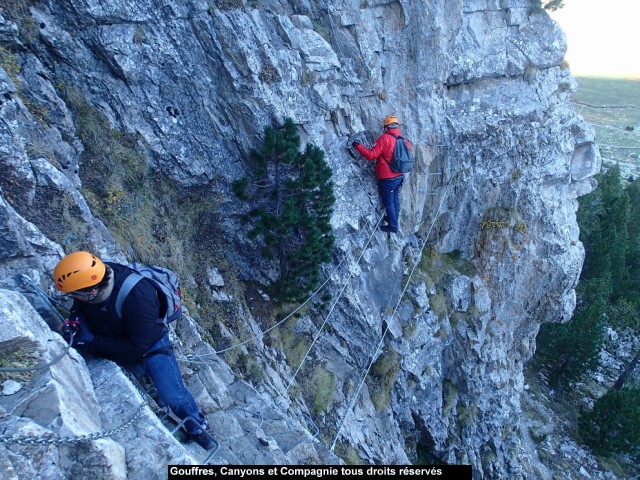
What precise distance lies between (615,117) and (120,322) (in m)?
111

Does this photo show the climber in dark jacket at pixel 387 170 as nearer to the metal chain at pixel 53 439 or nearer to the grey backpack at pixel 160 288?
the grey backpack at pixel 160 288

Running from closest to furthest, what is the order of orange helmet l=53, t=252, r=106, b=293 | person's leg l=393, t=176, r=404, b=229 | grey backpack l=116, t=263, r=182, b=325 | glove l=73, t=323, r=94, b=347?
orange helmet l=53, t=252, r=106, b=293 → grey backpack l=116, t=263, r=182, b=325 → glove l=73, t=323, r=94, b=347 → person's leg l=393, t=176, r=404, b=229

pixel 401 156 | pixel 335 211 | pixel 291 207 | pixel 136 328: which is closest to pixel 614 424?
pixel 401 156

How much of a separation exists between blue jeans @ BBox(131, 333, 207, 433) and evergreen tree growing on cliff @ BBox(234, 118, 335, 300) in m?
5.15

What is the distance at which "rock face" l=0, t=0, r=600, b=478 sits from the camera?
23.2 feet

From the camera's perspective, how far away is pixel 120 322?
5668 millimetres

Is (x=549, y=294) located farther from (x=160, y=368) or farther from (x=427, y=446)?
(x=160, y=368)

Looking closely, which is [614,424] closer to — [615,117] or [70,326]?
[70,326]

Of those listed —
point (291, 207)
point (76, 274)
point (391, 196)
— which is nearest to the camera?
point (76, 274)

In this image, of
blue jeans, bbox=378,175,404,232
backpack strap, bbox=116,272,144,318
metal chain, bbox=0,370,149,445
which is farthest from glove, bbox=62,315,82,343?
blue jeans, bbox=378,175,404,232

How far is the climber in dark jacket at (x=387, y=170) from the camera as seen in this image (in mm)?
12523

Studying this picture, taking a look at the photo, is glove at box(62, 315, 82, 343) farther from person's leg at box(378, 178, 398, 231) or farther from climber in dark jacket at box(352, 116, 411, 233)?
person's leg at box(378, 178, 398, 231)

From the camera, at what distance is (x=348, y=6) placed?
12742 millimetres

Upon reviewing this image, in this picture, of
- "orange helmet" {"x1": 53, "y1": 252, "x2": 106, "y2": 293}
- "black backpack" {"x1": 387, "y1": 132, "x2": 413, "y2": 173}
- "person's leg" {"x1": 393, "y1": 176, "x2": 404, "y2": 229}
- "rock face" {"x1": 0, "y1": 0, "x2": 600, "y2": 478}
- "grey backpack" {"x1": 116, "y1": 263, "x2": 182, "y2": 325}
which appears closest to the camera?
"orange helmet" {"x1": 53, "y1": 252, "x2": 106, "y2": 293}
